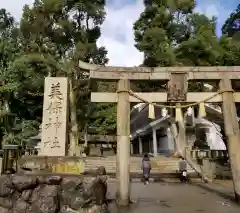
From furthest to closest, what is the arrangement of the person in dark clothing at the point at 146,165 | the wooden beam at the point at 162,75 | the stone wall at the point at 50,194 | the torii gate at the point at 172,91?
1. the person in dark clothing at the point at 146,165
2. the wooden beam at the point at 162,75
3. the torii gate at the point at 172,91
4. the stone wall at the point at 50,194

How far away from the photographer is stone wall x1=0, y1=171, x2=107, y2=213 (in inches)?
266

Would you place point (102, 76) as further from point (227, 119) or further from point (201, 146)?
point (201, 146)

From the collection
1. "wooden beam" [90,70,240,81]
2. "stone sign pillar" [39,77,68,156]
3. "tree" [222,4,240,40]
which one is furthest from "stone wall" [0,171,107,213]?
"tree" [222,4,240,40]

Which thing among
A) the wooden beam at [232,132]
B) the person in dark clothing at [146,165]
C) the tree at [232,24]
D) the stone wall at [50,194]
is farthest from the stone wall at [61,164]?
the tree at [232,24]

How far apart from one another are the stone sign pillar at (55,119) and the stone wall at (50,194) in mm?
7858

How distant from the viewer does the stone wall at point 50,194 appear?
6.75 metres

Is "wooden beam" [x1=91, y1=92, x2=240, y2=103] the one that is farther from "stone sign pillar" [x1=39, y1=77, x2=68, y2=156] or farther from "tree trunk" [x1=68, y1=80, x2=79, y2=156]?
"tree trunk" [x1=68, y1=80, x2=79, y2=156]

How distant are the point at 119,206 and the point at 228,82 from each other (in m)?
5.56

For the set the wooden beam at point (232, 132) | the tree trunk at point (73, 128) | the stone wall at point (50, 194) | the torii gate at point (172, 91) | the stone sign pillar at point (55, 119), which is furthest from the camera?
the tree trunk at point (73, 128)

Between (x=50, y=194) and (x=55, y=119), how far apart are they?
348 inches

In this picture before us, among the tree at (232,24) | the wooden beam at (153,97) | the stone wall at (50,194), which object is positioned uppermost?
the tree at (232,24)

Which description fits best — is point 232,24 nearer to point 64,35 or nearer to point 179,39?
point 179,39

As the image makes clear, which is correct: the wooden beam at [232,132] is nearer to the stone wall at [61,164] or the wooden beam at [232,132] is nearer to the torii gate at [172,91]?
the torii gate at [172,91]

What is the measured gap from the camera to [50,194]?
6785mm
